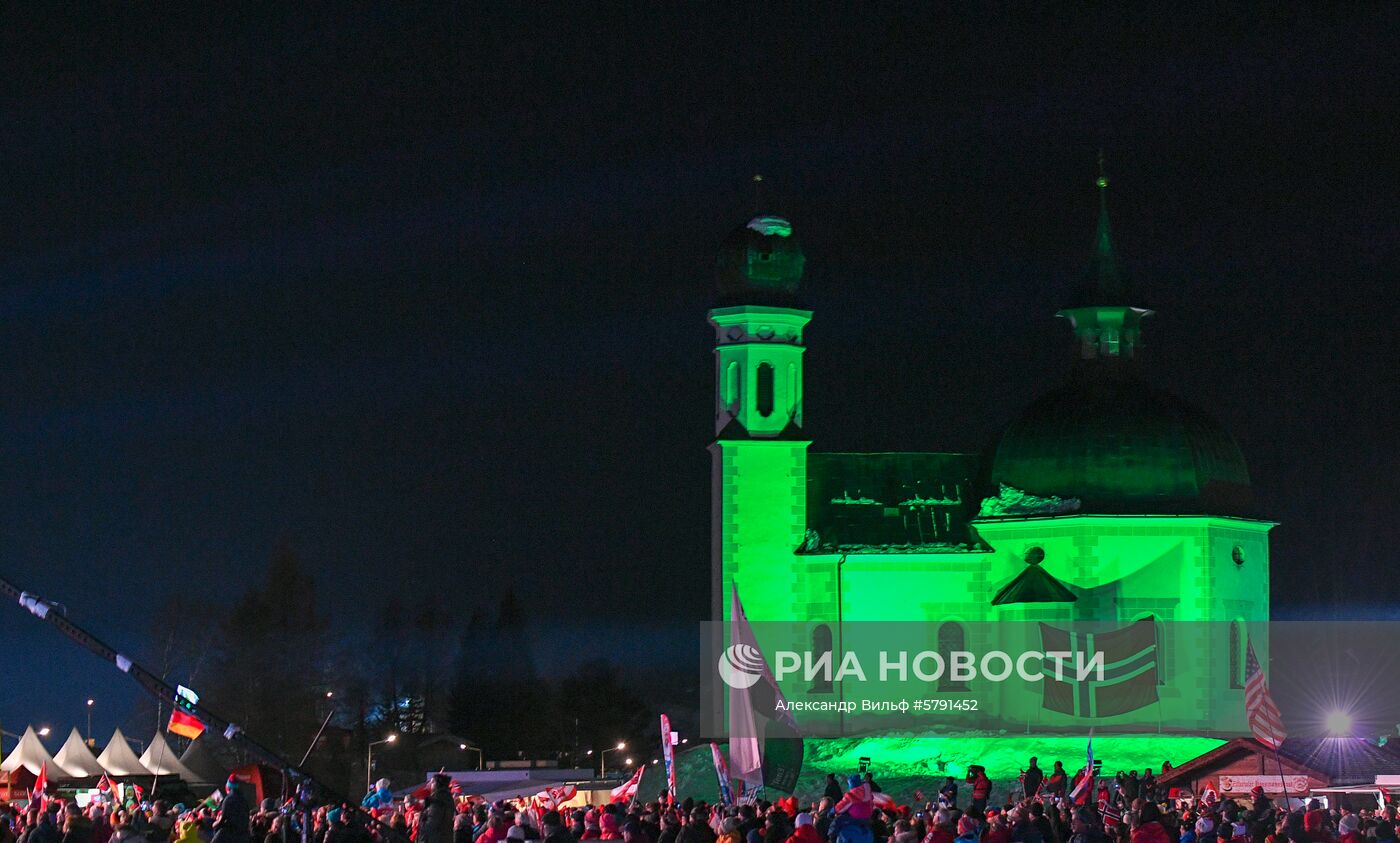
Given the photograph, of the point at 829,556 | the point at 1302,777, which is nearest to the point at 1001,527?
the point at 829,556

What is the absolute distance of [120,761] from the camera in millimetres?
56531

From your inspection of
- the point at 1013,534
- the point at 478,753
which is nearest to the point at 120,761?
the point at 1013,534

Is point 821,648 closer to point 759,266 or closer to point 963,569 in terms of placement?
point 963,569

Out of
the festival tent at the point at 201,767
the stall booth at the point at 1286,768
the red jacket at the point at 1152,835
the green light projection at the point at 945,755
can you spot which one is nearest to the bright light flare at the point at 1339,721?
the green light projection at the point at 945,755

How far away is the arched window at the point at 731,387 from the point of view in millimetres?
71938

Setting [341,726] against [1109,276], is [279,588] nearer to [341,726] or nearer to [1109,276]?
[341,726]

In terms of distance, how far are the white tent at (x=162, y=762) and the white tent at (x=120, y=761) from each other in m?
0.26

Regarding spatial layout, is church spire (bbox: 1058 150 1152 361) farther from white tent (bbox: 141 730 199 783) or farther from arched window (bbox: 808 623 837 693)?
white tent (bbox: 141 730 199 783)

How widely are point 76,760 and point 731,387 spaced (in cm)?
2405

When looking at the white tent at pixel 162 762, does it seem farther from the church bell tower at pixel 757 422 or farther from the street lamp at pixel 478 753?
the street lamp at pixel 478 753

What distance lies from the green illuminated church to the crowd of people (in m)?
34.7

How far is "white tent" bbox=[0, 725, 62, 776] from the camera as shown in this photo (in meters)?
52.0

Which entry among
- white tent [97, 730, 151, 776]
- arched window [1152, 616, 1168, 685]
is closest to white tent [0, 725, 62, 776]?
white tent [97, 730, 151, 776]

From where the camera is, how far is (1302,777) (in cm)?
4872
